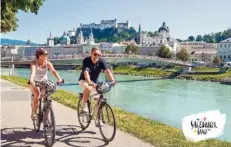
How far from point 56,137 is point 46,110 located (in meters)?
0.66

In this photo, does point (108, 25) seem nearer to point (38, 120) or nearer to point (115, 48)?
point (115, 48)

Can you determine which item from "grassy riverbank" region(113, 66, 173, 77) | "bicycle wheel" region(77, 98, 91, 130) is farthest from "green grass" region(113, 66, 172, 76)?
"bicycle wheel" region(77, 98, 91, 130)

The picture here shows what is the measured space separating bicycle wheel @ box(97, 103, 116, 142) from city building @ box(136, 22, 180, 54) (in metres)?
118

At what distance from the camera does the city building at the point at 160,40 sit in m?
132

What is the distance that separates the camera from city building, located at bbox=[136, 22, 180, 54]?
435ft

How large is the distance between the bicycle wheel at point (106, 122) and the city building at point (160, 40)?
387ft

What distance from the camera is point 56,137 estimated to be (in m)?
5.51

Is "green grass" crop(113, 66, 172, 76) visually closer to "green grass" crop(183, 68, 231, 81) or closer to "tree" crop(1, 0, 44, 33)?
"green grass" crop(183, 68, 231, 81)

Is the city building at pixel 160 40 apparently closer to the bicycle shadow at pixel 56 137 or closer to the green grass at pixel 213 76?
the green grass at pixel 213 76

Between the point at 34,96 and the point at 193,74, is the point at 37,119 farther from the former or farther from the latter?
the point at 193,74

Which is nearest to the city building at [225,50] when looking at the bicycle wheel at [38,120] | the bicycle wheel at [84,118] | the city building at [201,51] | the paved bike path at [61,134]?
the city building at [201,51]

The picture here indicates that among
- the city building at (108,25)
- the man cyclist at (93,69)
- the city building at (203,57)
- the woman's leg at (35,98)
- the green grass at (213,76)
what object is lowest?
the green grass at (213,76)

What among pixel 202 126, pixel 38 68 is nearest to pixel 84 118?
pixel 38 68

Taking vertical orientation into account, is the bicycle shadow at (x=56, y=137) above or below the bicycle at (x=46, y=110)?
below
